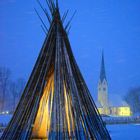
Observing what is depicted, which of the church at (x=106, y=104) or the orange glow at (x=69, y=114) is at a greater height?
the church at (x=106, y=104)

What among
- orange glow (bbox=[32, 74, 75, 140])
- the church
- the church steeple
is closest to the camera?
orange glow (bbox=[32, 74, 75, 140])

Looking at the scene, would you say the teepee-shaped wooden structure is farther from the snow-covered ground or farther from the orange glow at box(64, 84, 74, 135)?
the snow-covered ground

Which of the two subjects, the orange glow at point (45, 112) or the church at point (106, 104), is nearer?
the orange glow at point (45, 112)

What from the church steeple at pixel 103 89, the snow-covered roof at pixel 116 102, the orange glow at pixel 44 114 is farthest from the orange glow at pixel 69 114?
the snow-covered roof at pixel 116 102

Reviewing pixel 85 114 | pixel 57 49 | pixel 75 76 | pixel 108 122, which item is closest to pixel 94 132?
pixel 85 114

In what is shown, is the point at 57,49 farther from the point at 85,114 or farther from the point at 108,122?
the point at 108,122

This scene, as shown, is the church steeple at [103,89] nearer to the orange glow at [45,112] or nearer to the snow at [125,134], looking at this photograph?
the snow at [125,134]

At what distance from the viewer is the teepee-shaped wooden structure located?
29.7ft

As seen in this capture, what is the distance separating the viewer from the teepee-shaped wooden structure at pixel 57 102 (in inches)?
356

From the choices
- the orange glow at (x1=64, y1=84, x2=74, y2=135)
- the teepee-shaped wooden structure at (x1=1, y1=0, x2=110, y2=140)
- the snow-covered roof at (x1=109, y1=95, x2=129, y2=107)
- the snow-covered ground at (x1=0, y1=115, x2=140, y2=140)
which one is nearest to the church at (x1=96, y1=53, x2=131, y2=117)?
the snow-covered roof at (x1=109, y1=95, x2=129, y2=107)

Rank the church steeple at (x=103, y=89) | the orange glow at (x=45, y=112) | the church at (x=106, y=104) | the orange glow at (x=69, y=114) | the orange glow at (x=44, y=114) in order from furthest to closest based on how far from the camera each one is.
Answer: the church steeple at (x=103, y=89) < the church at (x=106, y=104) < the orange glow at (x=44, y=114) < the orange glow at (x=45, y=112) < the orange glow at (x=69, y=114)

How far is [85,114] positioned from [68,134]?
36.4 inches

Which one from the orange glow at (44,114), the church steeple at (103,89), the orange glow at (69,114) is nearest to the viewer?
the orange glow at (69,114)

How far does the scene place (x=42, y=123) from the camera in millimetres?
10656
